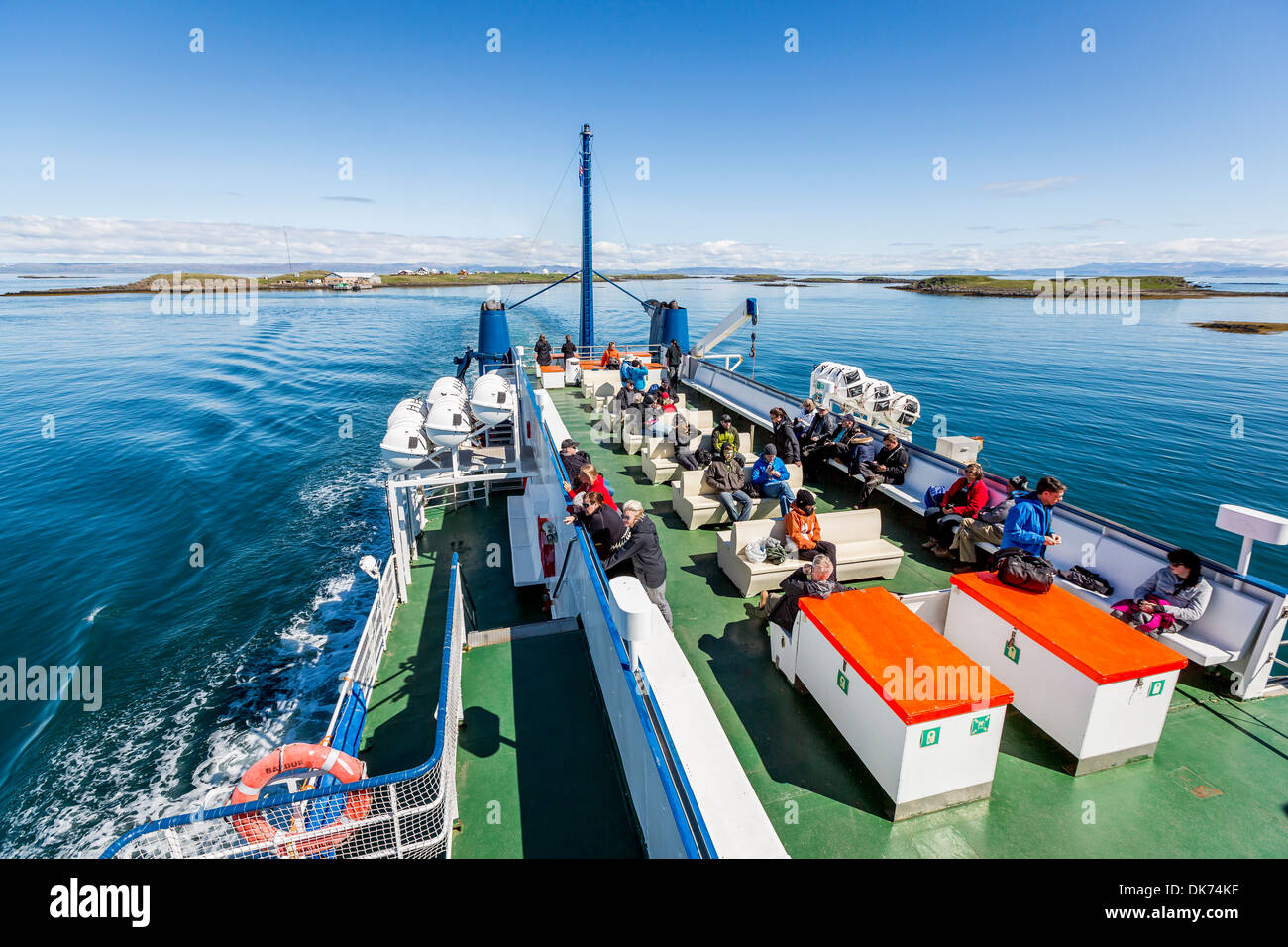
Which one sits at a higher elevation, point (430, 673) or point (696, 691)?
point (696, 691)

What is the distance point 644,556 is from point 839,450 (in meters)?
6.17

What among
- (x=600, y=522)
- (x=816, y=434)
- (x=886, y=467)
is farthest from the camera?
(x=816, y=434)

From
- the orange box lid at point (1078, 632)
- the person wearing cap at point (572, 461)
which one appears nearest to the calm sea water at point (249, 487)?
the person wearing cap at point (572, 461)

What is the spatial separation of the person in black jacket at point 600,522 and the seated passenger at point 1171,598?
5.13 m

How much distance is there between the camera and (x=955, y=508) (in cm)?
805

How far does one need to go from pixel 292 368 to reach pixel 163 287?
153835 millimetres

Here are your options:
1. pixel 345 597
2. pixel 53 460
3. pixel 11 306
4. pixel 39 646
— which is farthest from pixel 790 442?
pixel 11 306

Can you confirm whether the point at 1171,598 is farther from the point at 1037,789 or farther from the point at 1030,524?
the point at 1037,789

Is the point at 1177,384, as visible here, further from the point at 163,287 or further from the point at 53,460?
the point at 163,287

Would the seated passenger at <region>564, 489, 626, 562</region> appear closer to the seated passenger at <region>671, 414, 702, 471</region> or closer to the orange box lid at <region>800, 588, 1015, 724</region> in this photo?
the orange box lid at <region>800, 588, 1015, 724</region>

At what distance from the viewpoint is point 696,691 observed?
4.60 metres

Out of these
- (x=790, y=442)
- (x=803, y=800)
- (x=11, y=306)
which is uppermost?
(x=11, y=306)

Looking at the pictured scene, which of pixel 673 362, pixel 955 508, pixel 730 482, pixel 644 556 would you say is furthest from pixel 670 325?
pixel 644 556

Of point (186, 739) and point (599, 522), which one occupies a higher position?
point (599, 522)
